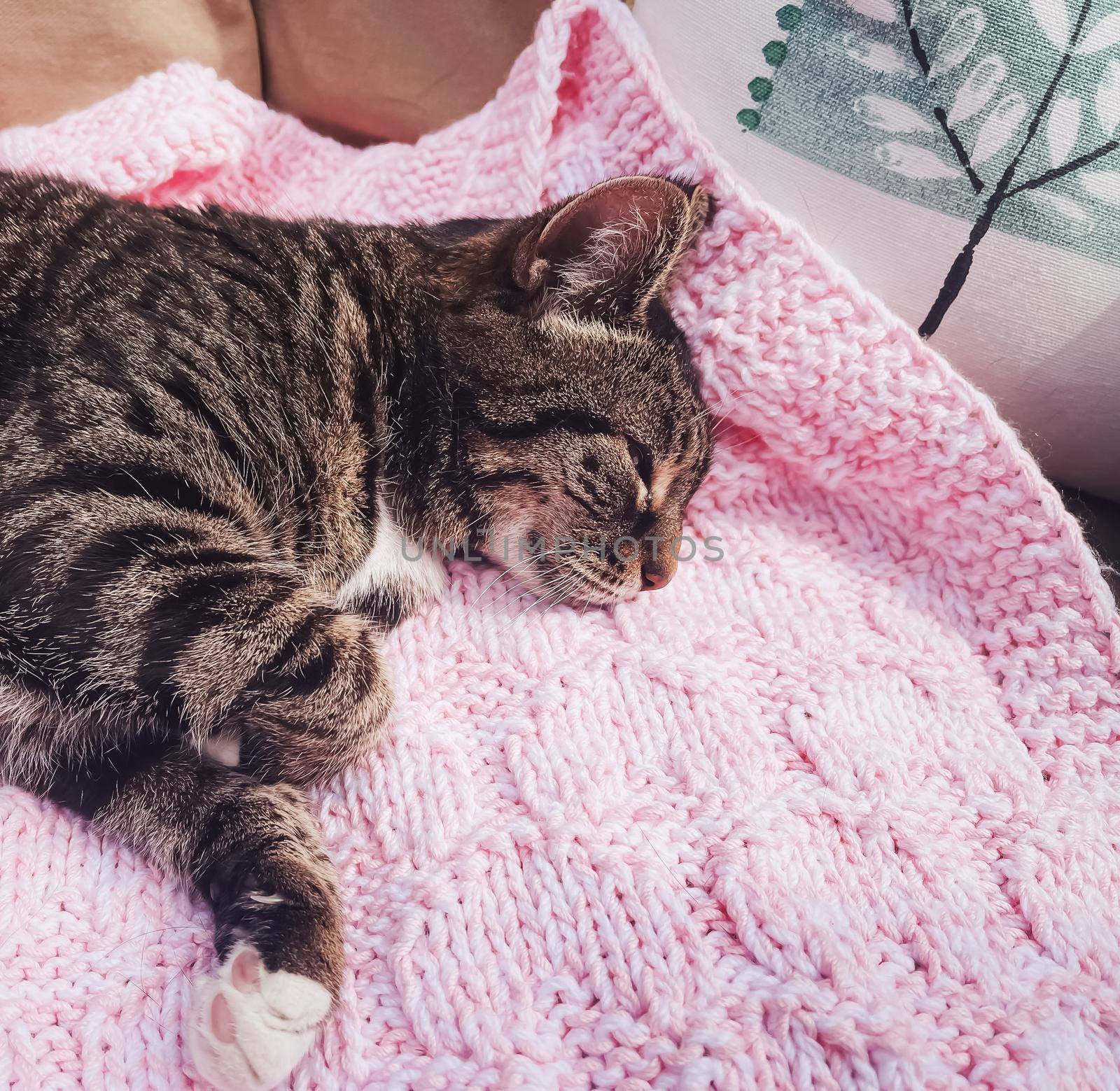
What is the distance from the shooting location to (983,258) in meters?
0.95

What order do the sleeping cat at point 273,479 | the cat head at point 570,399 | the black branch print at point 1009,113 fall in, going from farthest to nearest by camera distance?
the cat head at point 570,399, the black branch print at point 1009,113, the sleeping cat at point 273,479

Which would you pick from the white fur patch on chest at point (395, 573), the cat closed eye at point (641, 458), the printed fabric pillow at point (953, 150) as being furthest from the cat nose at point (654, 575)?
the printed fabric pillow at point (953, 150)

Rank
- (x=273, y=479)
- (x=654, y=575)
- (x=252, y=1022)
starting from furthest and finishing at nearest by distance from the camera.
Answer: (x=654, y=575) → (x=273, y=479) → (x=252, y=1022)

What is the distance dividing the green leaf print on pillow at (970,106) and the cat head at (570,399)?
19cm

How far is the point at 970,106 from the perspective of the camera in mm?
892

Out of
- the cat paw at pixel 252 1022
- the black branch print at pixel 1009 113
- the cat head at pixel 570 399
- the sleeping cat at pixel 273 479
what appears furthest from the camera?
the cat head at pixel 570 399

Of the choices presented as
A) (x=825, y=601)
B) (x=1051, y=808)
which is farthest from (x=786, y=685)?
(x=1051, y=808)

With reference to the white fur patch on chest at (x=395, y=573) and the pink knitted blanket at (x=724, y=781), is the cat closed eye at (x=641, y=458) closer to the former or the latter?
the pink knitted blanket at (x=724, y=781)

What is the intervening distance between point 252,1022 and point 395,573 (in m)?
0.53

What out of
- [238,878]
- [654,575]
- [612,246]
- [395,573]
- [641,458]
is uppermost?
[612,246]

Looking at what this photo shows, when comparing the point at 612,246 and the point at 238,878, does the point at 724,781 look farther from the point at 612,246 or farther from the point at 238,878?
the point at 612,246

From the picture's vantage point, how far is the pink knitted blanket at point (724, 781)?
686mm

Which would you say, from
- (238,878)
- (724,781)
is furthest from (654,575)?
(238,878)

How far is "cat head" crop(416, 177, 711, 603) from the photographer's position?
0.97 meters
